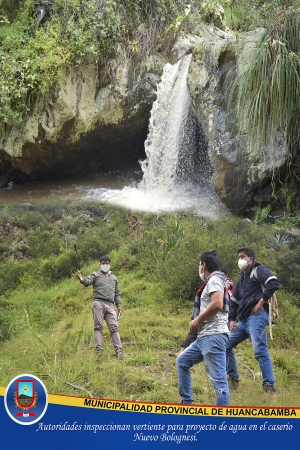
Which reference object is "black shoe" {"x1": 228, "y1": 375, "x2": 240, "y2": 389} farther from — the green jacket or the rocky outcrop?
the rocky outcrop

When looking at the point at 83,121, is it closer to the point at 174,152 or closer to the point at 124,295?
the point at 174,152

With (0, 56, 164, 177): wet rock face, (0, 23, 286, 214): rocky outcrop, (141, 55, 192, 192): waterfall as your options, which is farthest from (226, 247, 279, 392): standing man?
(0, 56, 164, 177): wet rock face

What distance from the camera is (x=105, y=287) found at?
3852 millimetres

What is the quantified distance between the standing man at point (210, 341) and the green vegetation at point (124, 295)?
18 centimetres

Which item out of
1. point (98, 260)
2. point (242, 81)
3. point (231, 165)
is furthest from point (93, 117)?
point (98, 260)

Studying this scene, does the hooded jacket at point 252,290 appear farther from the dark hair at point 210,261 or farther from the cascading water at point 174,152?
the cascading water at point 174,152

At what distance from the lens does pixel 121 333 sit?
371 centimetres

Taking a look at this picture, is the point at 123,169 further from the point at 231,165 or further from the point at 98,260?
the point at 98,260

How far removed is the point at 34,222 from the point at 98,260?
60cm

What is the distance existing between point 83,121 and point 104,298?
13.7 ft

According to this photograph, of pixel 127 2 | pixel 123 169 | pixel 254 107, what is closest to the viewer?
pixel 254 107

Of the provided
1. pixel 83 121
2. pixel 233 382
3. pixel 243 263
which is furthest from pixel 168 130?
pixel 233 382

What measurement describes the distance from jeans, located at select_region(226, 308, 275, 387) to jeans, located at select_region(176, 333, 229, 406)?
54cm

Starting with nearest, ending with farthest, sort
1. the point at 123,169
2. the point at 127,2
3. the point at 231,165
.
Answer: the point at 231,165
the point at 127,2
the point at 123,169
